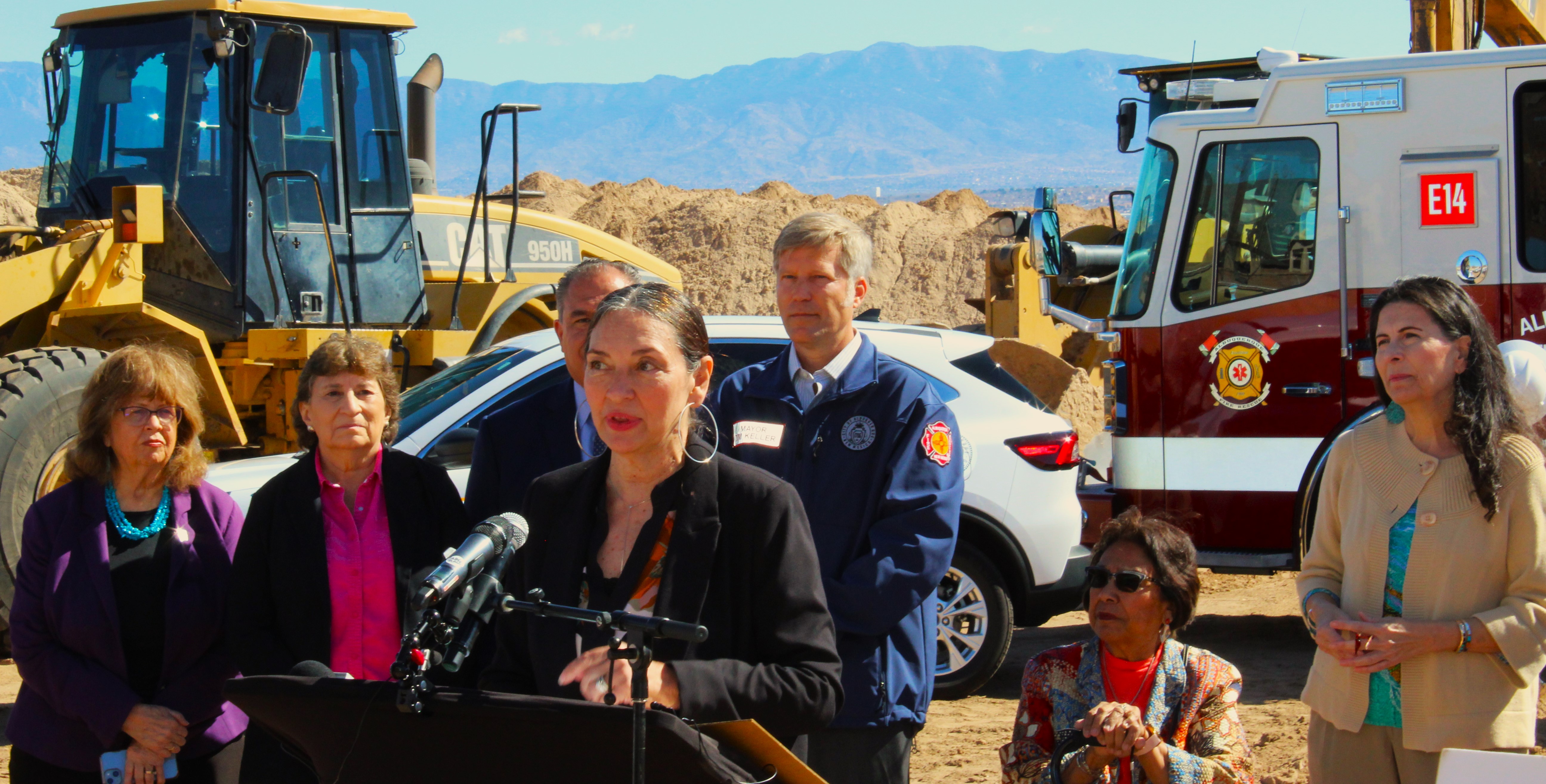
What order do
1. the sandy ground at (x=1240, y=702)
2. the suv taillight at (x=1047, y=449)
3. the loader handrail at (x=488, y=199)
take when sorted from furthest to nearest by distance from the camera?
the loader handrail at (x=488, y=199)
the suv taillight at (x=1047, y=449)
the sandy ground at (x=1240, y=702)

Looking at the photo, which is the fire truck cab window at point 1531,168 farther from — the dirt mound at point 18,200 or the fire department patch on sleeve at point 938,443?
the dirt mound at point 18,200

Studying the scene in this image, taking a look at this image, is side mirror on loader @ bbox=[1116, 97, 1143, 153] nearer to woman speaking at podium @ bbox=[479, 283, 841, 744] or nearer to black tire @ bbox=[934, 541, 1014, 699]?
black tire @ bbox=[934, 541, 1014, 699]

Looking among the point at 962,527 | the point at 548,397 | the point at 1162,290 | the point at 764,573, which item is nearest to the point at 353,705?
the point at 764,573

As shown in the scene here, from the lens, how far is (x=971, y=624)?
6375 mm

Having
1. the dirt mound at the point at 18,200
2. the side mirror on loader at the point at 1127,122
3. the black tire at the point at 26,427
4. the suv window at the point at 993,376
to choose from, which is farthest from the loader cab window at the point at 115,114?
the dirt mound at the point at 18,200

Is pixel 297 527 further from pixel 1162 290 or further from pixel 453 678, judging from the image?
pixel 1162 290

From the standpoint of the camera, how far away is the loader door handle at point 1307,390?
21.4ft

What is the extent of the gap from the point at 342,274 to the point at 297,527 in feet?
20.3

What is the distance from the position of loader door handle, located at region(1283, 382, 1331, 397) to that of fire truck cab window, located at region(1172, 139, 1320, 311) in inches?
18.1

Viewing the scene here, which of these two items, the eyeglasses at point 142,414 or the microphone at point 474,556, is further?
the eyeglasses at point 142,414

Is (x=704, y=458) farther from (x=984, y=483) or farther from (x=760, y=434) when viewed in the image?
(x=984, y=483)

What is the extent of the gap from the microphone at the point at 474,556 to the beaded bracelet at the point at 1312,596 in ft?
6.87

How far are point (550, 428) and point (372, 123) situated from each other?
641 centimetres

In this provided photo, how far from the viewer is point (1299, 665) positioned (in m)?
7.14
